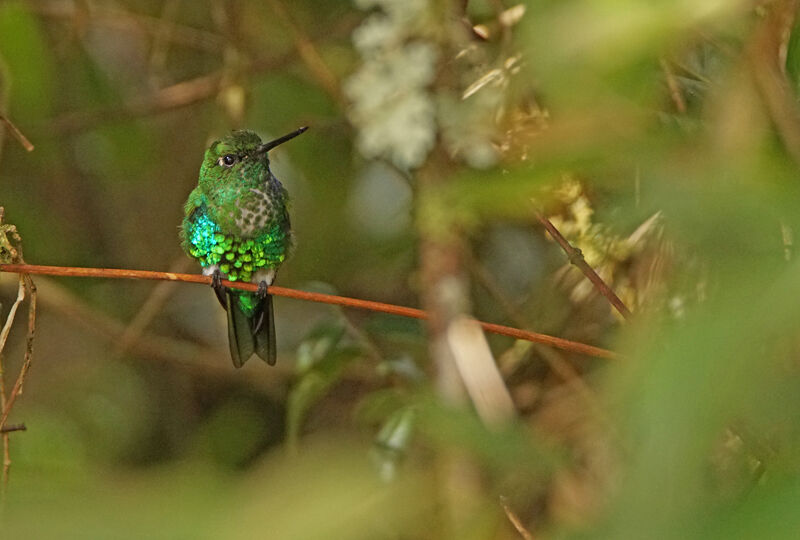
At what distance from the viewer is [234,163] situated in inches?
113

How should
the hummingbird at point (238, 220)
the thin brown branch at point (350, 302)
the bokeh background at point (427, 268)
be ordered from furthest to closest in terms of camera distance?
the hummingbird at point (238, 220) → the thin brown branch at point (350, 302) → the bokeh background at point (427, 268)

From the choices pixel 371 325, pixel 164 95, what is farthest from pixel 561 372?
pixel 164 95

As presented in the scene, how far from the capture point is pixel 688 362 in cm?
58

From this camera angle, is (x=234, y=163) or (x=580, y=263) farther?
(x=234, y=163)

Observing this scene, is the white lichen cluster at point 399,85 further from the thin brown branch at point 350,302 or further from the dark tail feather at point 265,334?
the thin brown branch at point 350,302

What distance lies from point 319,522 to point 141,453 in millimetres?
3500

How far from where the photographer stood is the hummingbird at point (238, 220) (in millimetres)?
2840

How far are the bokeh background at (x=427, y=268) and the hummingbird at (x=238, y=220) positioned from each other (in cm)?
21

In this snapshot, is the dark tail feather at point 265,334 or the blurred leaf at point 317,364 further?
the dark tail feather at point 265,334

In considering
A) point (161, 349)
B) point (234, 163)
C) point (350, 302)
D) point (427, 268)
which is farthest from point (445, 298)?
point (161, 349)

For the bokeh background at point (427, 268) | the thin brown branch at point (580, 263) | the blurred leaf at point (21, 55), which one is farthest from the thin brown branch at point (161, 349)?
the thin brown branch at point (580, 263)

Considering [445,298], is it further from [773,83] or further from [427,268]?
[773,83]

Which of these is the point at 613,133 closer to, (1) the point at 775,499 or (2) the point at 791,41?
(1) the point at 775,499

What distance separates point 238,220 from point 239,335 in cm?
33
